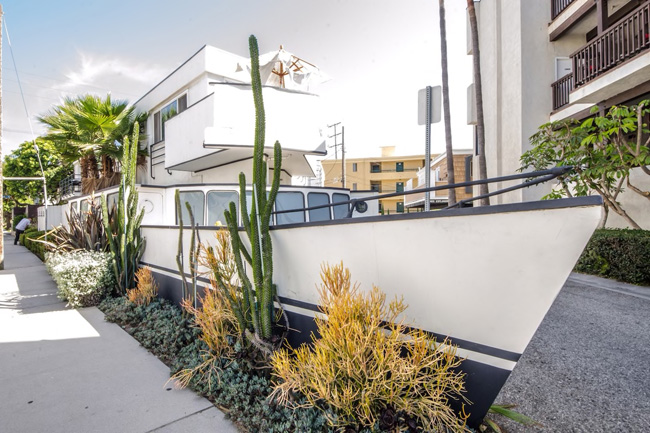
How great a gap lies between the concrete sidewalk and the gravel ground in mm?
2401

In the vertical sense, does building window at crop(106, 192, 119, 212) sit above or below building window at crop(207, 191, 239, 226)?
above

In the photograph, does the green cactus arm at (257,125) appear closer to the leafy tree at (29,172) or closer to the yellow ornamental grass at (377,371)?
the yellow ornamental grass at (377,371)

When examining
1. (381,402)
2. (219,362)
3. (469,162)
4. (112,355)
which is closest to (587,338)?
(381,402)

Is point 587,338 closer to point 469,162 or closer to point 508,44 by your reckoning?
point 508,44

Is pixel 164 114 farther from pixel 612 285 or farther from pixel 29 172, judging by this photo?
pixel 29 172

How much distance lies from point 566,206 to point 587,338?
11.7 feet

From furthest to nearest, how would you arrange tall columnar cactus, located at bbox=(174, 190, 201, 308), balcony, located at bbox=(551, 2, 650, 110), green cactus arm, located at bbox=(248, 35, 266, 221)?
balcony, located at bbox=(551, 2, 650, 110) < tall columnar cactus, located at bbox=(174, 190, 201, 308) < green cactus arm, located at bbox=(248, 35, 266, 221)

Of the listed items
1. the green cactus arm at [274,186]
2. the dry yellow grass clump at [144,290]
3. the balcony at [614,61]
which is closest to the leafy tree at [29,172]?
the dry yellow grass clump at [144,290]

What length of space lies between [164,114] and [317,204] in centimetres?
835

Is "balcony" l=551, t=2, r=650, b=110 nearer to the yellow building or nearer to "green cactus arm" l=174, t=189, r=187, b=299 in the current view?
"green cactus arm" l=174, t=189, r=187, b=299

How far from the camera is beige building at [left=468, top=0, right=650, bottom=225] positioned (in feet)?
28.6

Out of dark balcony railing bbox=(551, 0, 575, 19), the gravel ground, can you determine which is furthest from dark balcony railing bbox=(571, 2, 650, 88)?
the gravel ground

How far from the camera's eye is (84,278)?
19.3ft

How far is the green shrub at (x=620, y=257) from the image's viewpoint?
22.3ft
